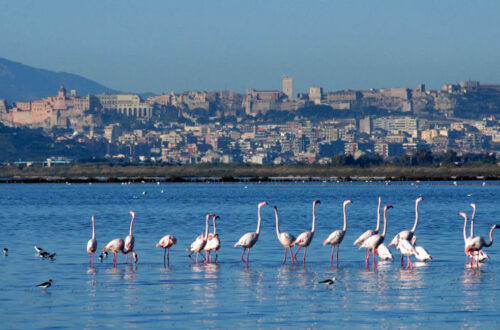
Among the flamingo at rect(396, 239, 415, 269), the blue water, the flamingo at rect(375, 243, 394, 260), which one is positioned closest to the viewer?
the blue water

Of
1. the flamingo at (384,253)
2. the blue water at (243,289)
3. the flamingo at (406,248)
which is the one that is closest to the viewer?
the blue water at (243,289)

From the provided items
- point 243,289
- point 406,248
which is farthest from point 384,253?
point 243,289

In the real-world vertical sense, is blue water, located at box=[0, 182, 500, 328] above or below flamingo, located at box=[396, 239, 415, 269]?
below

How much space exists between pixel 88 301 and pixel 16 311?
1624 mm

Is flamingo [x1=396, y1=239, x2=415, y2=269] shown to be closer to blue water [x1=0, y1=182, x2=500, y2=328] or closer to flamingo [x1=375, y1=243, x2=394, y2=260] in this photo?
flamingo [x1=375, y1=243, x2=394, y2=260]

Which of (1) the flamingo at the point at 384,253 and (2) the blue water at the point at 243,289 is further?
(1) the flamingo at the point at 384,253

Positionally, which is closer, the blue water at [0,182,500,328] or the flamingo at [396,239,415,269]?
the blue water at [0,182,500,328]

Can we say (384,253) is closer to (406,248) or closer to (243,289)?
(406,248)

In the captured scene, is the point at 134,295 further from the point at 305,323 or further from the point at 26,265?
the point at 26,265

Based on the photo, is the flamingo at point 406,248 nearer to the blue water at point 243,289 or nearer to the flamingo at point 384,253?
the flamingo at point 384,253

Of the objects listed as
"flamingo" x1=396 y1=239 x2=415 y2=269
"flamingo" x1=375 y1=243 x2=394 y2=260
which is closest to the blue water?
"flamingo" x1=375 y1=243 x2=394 y2=260

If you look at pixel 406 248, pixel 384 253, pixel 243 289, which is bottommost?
pixel 243 289

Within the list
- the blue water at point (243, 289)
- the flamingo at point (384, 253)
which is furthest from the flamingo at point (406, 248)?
the blue water at point (243, 289)

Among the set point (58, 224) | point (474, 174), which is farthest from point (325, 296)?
point (474, 174)
